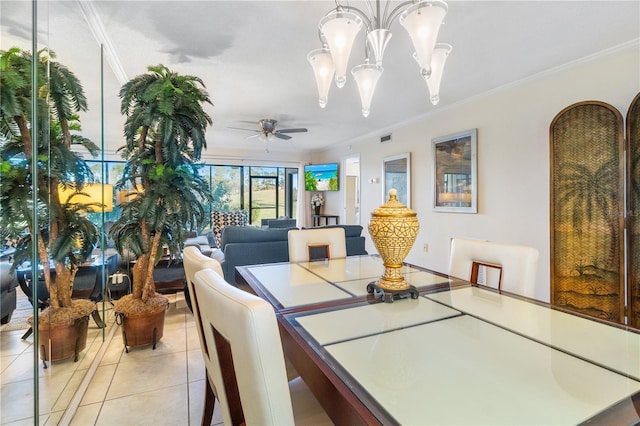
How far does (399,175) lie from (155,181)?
145 inches

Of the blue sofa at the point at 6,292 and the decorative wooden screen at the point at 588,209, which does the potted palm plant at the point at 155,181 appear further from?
the decorative wooden screen at the point at 588,209

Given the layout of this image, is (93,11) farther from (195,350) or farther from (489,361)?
(489,361)

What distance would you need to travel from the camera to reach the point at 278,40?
238 cm

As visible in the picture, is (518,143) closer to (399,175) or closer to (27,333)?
(399,175)

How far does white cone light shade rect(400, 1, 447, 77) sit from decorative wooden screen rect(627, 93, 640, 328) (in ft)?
6.82

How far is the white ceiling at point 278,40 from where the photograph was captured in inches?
76.8

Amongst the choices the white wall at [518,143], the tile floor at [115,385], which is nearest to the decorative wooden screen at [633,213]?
the white wall at [518,143]

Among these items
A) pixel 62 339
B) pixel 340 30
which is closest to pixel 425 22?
pixel 340 30

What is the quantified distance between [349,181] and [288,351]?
6333 mm

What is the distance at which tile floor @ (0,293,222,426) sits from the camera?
1263mm

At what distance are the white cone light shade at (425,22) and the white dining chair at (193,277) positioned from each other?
134 centimetres

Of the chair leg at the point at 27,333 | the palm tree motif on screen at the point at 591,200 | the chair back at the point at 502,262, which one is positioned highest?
the palm tree motif on screen at the point at 591,200

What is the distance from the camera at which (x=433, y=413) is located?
61cm

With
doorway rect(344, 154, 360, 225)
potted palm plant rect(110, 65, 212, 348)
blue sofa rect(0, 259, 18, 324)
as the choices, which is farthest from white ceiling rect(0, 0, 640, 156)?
doorway rect(344, 154, 360, 225)
